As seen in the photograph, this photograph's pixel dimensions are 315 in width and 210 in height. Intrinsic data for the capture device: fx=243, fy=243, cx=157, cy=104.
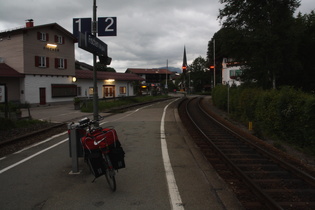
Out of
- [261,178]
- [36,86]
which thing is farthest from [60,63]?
[261,178]

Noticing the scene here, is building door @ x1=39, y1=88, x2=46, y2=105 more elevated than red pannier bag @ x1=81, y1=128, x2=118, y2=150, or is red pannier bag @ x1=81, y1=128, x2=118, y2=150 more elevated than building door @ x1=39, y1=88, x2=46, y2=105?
building door @ x1=39, y1=88, x2=46, y2=105

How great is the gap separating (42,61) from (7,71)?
3916mm

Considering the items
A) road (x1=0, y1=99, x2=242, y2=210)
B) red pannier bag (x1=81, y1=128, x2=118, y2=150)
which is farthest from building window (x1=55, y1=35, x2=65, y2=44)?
red pannier bag (x1=81, y1=128, x2=118, y2=150)

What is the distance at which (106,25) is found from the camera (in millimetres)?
7645

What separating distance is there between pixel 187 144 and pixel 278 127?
3.99 m

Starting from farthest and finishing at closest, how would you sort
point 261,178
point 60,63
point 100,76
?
1. point 100,76
2. point 60,63
3. point 261,178

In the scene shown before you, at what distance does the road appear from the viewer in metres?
3.84

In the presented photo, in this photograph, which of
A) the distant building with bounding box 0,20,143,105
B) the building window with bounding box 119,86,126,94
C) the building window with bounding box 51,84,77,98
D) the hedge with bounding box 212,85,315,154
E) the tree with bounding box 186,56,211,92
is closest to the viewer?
the hedge with bounding box 212,85,315,154

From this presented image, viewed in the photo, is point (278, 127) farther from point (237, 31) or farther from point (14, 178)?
point (237, 31)

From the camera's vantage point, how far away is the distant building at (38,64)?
82.4 feet

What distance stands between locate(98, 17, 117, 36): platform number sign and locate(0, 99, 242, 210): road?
3.77 m

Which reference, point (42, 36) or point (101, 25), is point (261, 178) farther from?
point (42, 36)

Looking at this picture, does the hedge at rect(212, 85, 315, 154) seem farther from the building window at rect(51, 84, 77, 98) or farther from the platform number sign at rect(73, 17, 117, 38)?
the building window at rect(51, 84, 77, 98)

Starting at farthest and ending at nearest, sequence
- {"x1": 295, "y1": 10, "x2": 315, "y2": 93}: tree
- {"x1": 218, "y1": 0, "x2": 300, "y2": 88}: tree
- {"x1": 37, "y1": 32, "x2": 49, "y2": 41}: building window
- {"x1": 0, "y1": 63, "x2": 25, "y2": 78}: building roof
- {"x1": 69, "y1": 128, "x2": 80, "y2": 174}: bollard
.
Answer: {"x1": 37, "y1": 32, "x2": 49, "y2": 41}: building window → {"x1": 295, "y1": 10, "x2": 315, "y2": 93}: tree → {"x1": 0, "y1": 63, "x2": 25, "y2": 78}: building roof → {"x1": 218, "y1": 0, "x2": 300, "y2": 88}: tree → {"x1": 69, "y1": 128, "x2": 80, "y2": 174}: bollard
